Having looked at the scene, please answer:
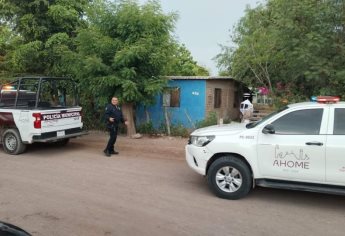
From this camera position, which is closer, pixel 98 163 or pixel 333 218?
pixel 333 218

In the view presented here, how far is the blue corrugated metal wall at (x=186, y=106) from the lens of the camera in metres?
15.5

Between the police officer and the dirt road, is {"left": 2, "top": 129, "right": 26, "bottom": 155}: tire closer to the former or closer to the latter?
the dirt road

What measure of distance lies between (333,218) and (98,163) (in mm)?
5699

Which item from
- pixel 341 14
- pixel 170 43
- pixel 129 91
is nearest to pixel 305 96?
pixel 341 14

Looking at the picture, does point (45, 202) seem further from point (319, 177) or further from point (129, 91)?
point (129, 91)

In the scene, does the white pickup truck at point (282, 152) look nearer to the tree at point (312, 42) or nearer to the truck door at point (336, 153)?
the truck door at point (336, 153)

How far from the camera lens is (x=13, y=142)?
10844 mm

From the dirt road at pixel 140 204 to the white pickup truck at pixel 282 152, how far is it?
396mm

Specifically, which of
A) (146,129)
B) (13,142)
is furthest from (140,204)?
(146,129)

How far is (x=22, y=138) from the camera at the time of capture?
34.7 feet

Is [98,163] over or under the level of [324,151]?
under

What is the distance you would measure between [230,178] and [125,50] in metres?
7.06

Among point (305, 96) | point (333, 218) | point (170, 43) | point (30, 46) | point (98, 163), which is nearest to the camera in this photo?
point (333, 218)

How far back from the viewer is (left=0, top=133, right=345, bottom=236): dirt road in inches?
214
